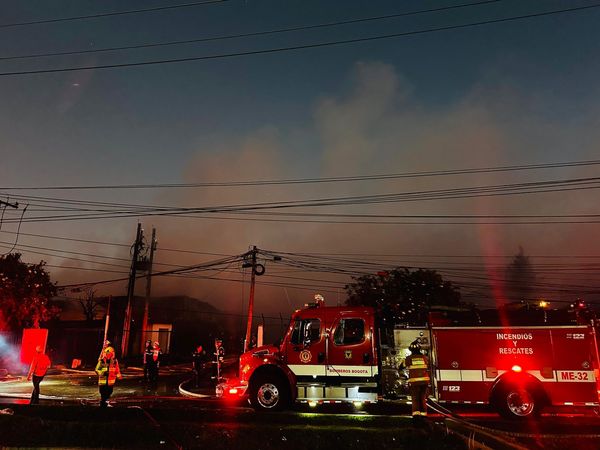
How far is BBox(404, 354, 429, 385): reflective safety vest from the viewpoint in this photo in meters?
10.6

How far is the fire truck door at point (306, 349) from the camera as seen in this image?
1173 centimetres

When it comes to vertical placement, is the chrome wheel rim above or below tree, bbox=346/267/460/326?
below

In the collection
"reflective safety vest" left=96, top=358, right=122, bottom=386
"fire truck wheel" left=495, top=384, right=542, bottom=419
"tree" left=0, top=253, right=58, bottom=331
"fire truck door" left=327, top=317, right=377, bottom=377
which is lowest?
"fire truck wheel" left=495, top=384, right=542, bottom=419

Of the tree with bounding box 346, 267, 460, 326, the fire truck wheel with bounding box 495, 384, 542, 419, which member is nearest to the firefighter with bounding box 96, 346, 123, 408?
the fire truck wheel with bounding box 495, 384, 542, 419

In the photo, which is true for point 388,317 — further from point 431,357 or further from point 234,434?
Result: point 234,434

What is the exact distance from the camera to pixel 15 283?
96.6 ft

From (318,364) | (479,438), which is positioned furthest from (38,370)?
(479,438)

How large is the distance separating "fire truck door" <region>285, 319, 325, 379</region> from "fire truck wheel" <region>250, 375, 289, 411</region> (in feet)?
1.58

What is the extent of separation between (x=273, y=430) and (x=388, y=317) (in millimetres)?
5135

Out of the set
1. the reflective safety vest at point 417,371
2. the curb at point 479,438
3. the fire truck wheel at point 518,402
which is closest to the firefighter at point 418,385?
the reflective safety vest at point 417,371

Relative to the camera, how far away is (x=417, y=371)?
10656mm

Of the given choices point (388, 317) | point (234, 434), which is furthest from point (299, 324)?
point (234, 434)

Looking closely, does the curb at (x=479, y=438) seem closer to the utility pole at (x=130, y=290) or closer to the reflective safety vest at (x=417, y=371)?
the reflective safety vest at (x=417, y=371)

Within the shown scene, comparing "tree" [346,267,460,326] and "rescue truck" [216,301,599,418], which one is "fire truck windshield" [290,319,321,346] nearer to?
"rescue truck" [216,301,599,418]
